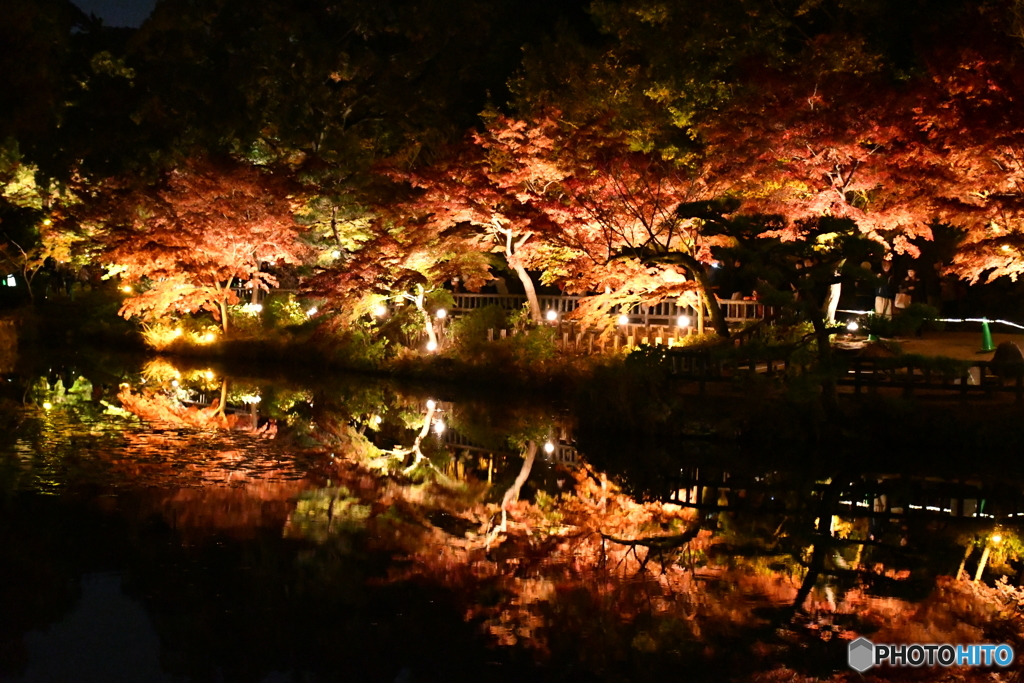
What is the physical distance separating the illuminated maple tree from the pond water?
1149cm

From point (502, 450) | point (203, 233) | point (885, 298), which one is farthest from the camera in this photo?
point (203, 233)

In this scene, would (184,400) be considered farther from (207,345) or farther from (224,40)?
(224,40)

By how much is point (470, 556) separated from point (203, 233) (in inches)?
776

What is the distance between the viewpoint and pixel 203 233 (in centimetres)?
2667

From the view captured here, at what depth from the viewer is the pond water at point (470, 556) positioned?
674 cm

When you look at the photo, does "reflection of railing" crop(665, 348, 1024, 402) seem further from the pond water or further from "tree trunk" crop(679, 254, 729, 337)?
"tree trunk" crop(679, 254, 729, 337)

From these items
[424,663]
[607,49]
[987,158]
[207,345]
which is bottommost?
[424,663]

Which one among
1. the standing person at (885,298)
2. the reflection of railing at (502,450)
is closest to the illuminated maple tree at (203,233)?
the reflection of railing at (502,450)

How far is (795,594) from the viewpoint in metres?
8.13

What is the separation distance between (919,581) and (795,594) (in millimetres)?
1219

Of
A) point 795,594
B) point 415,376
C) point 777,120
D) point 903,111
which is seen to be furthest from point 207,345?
point 795,594

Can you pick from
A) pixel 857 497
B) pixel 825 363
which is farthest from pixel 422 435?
pixel 857 497

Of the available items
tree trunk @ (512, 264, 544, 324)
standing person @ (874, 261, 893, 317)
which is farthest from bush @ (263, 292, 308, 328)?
standing person @ (874, 261, 893, 317)

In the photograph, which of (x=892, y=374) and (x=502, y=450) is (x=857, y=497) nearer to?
(x=892, y=374)
